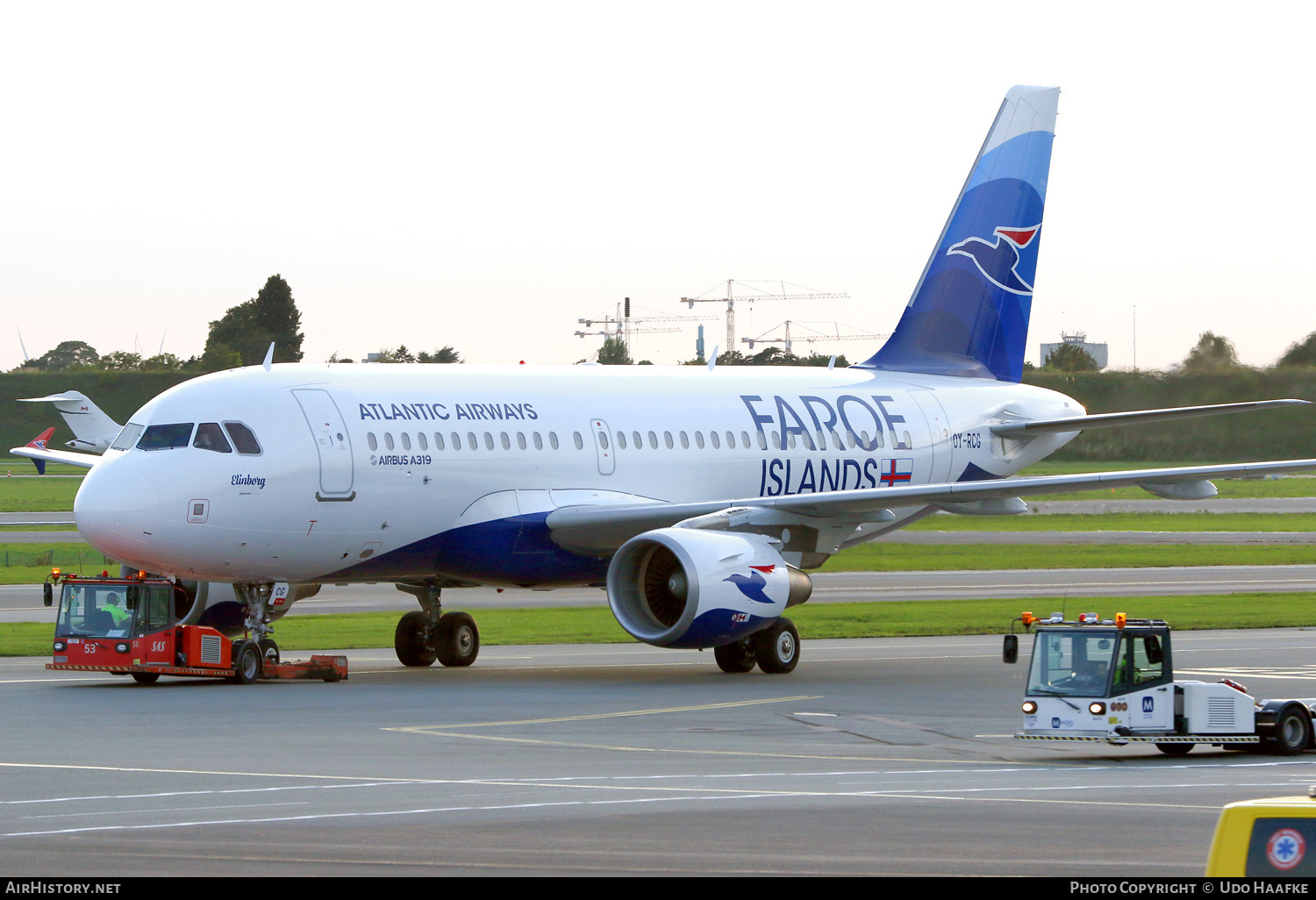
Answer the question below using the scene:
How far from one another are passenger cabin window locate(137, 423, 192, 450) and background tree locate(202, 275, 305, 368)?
98.1 m

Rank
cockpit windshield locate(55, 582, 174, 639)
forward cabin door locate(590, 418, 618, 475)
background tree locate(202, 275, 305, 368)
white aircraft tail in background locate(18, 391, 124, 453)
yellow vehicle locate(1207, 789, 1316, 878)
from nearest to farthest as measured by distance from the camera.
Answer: yellow vehicle locate(1207, 789, 1316, 878), cockpit windshield locate(55, 582, 174, 639), forward cabin door locate(590, 418, 618, 475), white aircraft tail in background locate(18, 391, 124, 453), background tree locate(202, 275, 305, 368)

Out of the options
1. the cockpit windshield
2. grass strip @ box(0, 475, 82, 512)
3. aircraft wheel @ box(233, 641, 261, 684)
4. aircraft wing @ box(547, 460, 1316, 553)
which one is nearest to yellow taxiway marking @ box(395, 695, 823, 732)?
aircraft wing @ box(547, 460, 1316, 553)

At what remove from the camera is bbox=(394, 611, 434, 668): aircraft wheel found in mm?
31312

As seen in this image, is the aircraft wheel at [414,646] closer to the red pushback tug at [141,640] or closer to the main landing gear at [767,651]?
the red pushback tug at [141,640]

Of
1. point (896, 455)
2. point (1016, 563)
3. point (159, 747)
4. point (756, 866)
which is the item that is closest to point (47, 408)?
point (1016, 563)

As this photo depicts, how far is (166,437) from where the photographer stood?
26.9m

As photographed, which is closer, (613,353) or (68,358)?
(613,353)

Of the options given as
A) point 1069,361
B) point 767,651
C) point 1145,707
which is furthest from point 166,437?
point 1069,361

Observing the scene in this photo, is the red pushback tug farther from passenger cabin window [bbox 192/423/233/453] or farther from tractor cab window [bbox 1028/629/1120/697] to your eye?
tractor cab window [bbox 1028/629/1120/697]

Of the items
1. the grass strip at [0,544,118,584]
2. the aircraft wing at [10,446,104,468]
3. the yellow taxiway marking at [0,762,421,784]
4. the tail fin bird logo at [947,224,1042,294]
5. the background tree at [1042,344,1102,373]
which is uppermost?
the background tree at [1042,344,1102,373]

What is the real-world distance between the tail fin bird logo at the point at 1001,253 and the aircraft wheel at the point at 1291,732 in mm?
19222

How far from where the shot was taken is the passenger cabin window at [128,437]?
2708 cm

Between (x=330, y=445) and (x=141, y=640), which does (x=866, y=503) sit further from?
(x=141, y=640)

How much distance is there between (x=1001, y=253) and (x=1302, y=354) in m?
33.7
